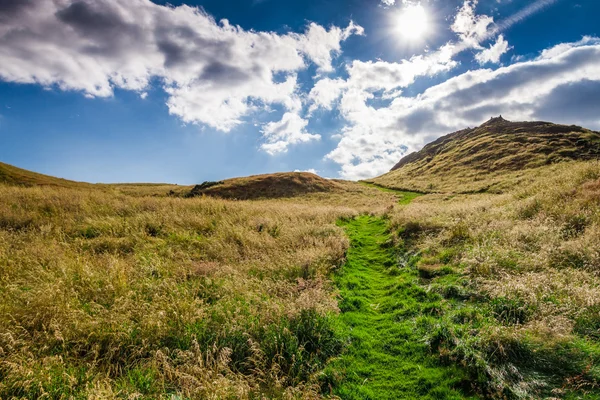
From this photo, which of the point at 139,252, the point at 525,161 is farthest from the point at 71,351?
A: the point at 525,161

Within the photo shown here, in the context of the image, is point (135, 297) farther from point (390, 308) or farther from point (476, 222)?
point (476, 222)

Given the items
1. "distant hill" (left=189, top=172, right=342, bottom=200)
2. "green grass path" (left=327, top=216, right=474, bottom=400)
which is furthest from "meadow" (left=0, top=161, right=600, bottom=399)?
"distant hill" (left=189, top=172, right=342, bottom=200)

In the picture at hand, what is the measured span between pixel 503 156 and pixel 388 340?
221 feet

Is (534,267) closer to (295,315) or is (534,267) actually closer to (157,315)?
(295,315)

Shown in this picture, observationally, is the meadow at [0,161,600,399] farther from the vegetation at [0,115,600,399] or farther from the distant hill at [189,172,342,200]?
the distant hill at [189,172,342,200]

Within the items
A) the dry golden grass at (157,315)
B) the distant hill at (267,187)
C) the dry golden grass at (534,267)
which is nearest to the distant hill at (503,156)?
the distant hill at (267,187)

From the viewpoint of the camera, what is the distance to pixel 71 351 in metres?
4.79

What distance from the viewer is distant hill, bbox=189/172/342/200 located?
48.6 metres

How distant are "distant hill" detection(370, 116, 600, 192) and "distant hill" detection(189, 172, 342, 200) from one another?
18.1 meters

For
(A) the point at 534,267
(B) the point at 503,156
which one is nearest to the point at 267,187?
(A) the point at 534,267

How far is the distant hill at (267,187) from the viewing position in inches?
1914

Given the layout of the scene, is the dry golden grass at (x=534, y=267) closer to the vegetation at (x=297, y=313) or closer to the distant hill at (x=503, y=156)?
the vegetation at (x=297, y=313)

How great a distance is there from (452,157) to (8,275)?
82852 mm

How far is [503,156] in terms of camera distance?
59188mm
